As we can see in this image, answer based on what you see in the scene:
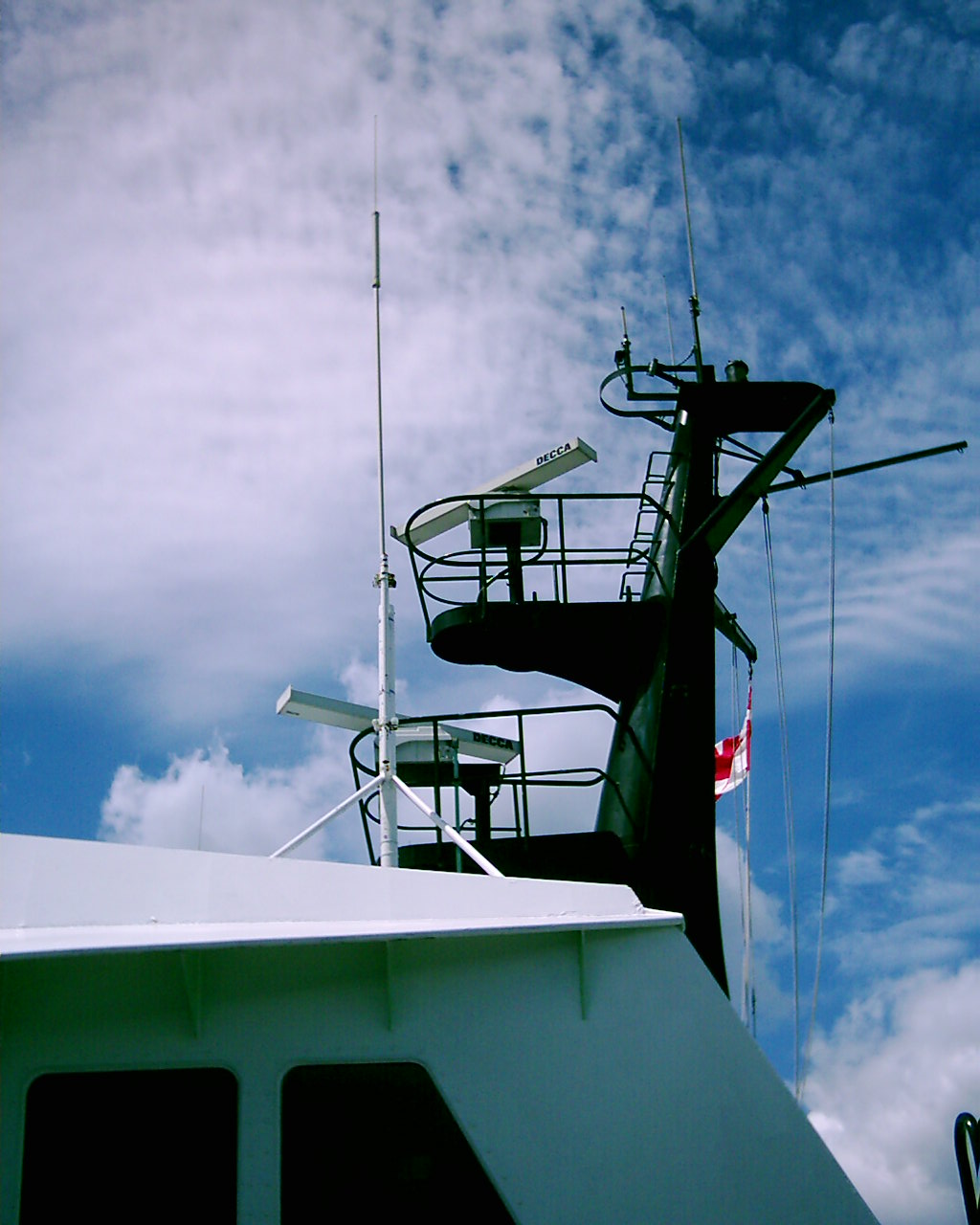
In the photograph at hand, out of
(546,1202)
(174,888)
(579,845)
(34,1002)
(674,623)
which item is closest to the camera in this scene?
(34,1002)

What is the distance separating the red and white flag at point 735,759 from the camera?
36.8 ft

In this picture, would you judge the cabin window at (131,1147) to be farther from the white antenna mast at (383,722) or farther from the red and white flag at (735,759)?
the red and white flag at (735,759)

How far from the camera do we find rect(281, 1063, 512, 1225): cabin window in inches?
194

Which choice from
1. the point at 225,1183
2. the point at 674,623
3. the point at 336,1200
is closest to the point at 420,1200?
the point at 336,1200

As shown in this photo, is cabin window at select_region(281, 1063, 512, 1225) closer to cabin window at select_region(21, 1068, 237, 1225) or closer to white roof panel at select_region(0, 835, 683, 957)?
cabin window at select_region(21, 1068, 237, 1225)

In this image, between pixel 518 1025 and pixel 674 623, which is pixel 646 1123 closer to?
pixel 518 1025

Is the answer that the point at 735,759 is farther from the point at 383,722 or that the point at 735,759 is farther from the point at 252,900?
the point at 252,900

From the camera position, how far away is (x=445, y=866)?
8.37 m

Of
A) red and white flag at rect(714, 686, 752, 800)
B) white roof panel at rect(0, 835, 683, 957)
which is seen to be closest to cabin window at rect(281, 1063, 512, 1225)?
white roof panel at rect(0, 835, 683, 957)

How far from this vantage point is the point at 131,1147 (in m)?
4.73

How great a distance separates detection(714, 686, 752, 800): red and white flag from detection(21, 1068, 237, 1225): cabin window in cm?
713

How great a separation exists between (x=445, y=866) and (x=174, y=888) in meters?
3.18

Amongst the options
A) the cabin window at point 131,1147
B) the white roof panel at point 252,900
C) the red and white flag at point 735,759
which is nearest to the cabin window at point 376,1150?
the cabin window at point 131,1147

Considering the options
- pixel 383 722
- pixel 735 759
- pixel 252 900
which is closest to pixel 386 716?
pixel 383 722
